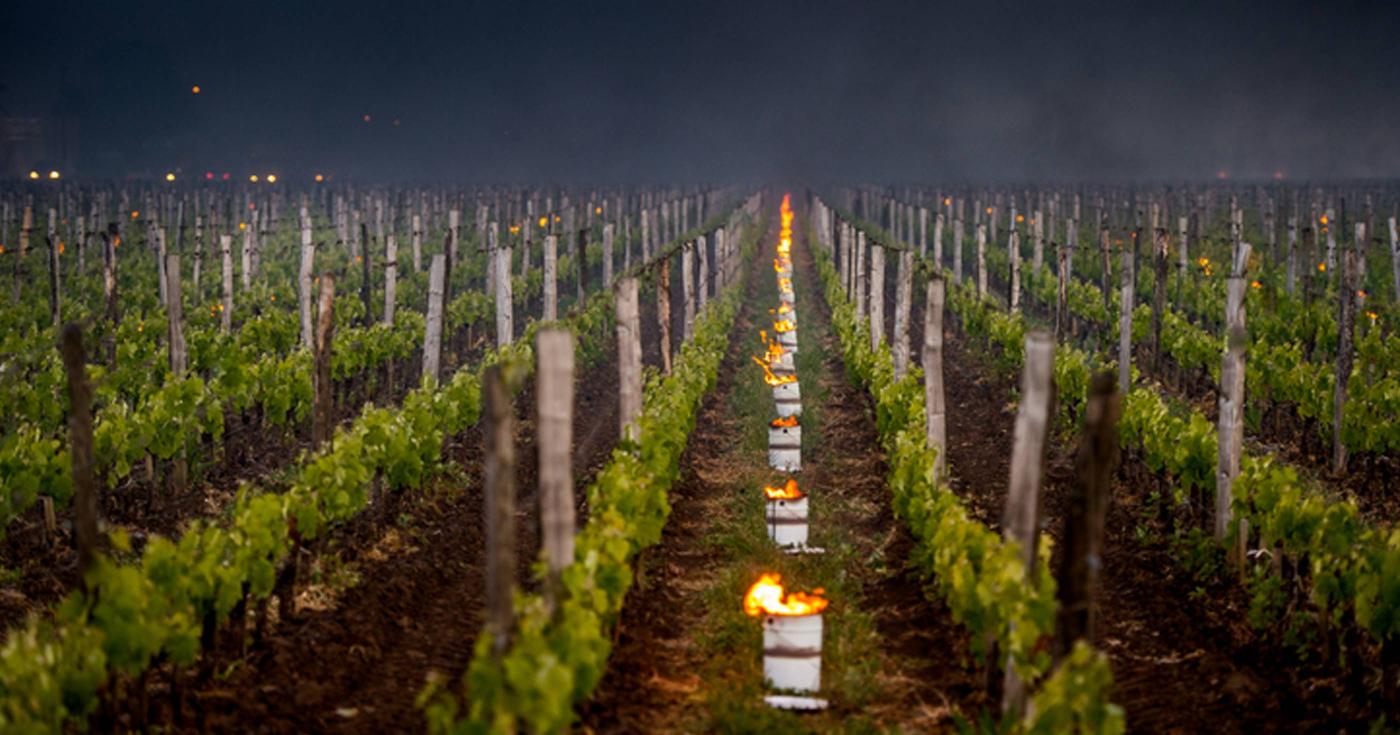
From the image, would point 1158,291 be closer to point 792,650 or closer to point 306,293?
point 306,293

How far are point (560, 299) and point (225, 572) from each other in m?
24.2

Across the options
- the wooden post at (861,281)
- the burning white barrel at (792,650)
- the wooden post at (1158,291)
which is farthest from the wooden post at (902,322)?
the burning white barrel at (792,650)

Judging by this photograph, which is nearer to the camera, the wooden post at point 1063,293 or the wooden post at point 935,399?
the wooden post at point 935,399

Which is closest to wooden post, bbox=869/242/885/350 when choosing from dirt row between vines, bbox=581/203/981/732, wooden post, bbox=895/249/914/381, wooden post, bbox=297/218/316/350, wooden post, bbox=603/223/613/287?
dirt row between vines, bbox=581/203/981/732

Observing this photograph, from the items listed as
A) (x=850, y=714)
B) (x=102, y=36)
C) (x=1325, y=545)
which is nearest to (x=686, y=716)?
(x=850, y=714)

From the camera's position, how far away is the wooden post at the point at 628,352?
1130cm

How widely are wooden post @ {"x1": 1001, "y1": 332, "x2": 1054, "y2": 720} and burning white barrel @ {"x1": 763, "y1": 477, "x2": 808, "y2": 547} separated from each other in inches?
147

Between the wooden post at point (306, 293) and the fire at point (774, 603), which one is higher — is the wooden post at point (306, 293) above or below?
above

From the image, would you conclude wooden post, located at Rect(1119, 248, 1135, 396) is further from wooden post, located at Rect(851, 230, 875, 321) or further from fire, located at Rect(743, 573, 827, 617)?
fire, located at Rect(743, 573, 827, 617)

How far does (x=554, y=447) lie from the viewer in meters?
6.86

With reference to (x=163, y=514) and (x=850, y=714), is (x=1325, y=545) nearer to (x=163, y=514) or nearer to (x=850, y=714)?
(x=850, y=714)

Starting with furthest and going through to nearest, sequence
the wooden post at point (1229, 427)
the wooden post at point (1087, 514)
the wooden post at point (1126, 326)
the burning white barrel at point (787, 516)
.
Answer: the wooden post at point (1126, 326) → the burning white barrel at point (787, 516) → the wooden post at point (1229, 427) → the wooden post at point (1087, 514)

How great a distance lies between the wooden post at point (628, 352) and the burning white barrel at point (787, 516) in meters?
1.24

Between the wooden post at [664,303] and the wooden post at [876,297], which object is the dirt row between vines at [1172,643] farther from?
the wooden post at [664,303]
